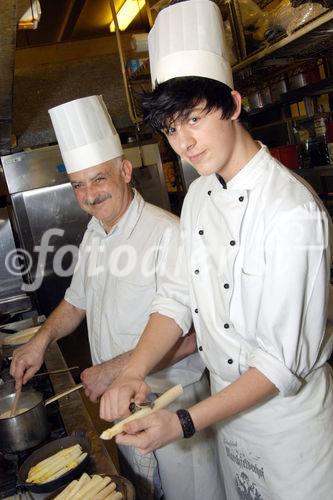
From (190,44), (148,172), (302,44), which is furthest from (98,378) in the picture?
(148,172)

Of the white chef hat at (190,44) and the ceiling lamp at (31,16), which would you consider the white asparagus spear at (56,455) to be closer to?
the white chef hat at (190,44)

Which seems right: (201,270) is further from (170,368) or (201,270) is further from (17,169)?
(17,169)

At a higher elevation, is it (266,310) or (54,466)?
(266,310)

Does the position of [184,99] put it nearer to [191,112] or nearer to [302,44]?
[191,112]

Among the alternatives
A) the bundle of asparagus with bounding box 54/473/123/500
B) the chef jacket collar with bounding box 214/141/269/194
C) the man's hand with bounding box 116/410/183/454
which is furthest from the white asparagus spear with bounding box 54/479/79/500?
the chef jacket collar with bounding box 214/141/269/194

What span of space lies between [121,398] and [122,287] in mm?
755

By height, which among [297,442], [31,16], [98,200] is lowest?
[297,442]

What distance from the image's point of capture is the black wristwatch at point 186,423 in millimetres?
1184

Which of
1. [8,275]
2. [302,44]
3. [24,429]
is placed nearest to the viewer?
[24,429]

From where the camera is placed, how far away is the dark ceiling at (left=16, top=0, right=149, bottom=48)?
4566 mm

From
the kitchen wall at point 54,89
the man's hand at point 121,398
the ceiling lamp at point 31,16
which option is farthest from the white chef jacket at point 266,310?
the kitchen wall at point 54,89

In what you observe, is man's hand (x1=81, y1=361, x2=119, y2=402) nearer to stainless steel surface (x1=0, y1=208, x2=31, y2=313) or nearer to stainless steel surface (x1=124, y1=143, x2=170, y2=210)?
stainless steel surface (x1=0, y1=208, x2=31, y2=313)

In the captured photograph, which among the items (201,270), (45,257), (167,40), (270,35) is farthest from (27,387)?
(45,257)

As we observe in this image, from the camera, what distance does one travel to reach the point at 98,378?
1834mm
